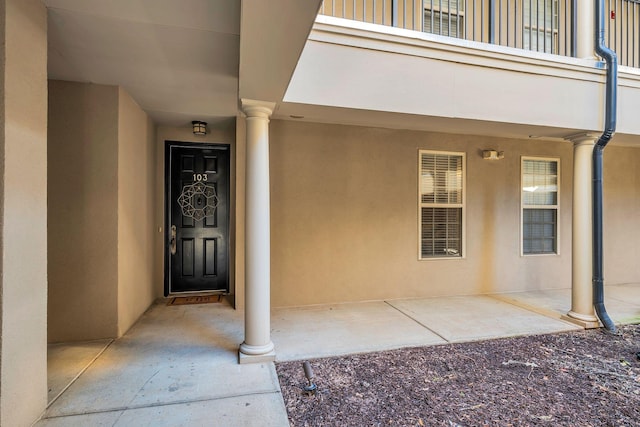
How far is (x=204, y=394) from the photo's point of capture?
222cm

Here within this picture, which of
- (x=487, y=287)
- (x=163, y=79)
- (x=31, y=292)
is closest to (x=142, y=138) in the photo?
(x=163, y=79)

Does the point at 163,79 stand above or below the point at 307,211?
above

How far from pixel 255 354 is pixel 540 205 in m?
4.90

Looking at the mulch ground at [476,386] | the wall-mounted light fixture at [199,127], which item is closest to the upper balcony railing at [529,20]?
the wall-mounted light fixture at [199,127]

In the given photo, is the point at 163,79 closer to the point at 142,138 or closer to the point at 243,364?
the point at 142,138

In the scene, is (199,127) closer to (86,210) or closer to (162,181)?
(162,181)

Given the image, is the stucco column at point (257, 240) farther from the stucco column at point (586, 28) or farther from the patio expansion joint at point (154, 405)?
the stucco column at point (586, 28)

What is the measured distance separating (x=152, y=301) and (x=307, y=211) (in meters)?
2.37

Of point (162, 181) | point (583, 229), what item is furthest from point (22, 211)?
point (583, 229)

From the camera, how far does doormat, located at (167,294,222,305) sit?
166 inches

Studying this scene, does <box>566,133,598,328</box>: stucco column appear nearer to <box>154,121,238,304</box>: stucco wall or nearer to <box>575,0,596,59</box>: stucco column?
<box>575,0,596,59</box>: stucco column

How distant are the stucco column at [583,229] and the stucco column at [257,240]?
3541 mm

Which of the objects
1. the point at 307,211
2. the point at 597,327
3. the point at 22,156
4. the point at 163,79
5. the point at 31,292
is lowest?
the point at 597,327

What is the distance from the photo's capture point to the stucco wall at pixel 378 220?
13.7ft
